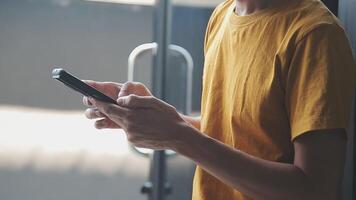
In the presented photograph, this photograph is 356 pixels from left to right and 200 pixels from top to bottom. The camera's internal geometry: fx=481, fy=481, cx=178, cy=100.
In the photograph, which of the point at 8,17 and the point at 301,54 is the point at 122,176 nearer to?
the point at 8,17

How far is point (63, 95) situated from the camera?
1974 millimetres

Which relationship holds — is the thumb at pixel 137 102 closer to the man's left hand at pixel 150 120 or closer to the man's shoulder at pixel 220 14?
the man's left hand at pixel 150 120

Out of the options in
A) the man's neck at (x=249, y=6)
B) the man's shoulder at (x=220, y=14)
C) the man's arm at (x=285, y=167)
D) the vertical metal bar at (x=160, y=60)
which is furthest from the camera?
the vertical metal bar at (x=160, y=60)

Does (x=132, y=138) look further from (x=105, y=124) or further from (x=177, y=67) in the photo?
(x=177, y=67)

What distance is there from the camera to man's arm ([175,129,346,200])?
0.61 meters

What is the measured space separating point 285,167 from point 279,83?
0.11 metres

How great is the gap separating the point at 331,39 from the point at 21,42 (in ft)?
5.13

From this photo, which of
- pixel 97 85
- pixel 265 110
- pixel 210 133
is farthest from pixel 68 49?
pixel 265 110

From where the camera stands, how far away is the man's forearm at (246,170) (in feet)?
2.03

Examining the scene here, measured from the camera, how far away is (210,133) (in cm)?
77

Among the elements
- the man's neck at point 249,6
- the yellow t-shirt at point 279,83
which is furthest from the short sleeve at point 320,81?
the man's neck at point 249,6

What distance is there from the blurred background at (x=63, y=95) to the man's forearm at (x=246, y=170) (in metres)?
1.29

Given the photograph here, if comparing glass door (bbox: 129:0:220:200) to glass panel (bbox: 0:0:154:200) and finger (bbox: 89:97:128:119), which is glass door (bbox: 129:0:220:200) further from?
finger (bbox: 89:97:128:119)

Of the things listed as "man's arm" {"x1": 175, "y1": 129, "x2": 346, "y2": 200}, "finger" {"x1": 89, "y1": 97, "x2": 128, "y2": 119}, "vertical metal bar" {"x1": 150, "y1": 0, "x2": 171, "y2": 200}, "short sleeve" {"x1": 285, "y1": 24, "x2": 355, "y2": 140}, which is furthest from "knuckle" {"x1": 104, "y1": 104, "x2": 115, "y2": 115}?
"vertical metal bar" {"x1": 150, "y1": 0, "x2": 171, "y2": 200}
